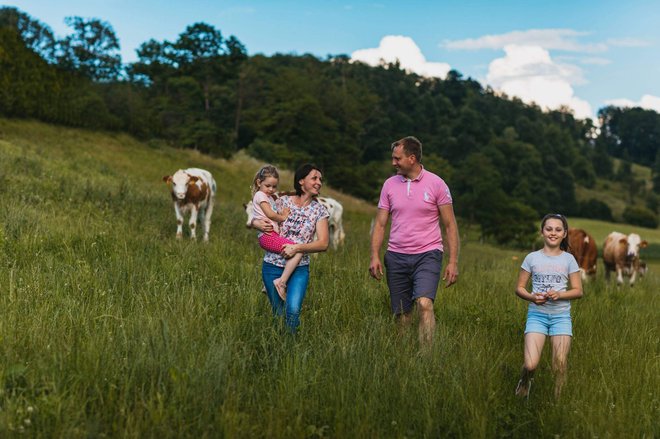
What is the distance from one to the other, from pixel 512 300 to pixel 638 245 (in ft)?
31.4

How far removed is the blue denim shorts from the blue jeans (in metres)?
2.04

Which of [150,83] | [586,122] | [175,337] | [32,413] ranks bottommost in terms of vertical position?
[32,413]

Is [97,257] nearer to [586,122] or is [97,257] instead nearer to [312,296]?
[312,296]

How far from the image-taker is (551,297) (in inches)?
202

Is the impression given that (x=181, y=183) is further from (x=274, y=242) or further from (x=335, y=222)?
(x=274, y=242)

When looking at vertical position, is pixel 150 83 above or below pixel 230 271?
above

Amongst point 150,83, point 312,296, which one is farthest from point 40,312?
point 150,83

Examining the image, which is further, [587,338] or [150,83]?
[150,83]

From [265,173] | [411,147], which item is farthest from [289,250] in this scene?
[411,147]

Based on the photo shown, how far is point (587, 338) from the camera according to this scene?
6.82m

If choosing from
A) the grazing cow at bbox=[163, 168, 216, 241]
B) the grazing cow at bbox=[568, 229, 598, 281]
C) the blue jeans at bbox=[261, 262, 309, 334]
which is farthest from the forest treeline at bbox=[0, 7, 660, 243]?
the blue jeans at bbox=[261, 262, 309, 334]

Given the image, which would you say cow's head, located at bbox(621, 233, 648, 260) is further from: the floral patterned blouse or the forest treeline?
the forest treeline

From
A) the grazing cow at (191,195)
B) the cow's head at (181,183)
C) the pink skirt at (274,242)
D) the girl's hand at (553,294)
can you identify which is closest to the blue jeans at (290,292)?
the pink skirt at (274,242)

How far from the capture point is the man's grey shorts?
6113 mm
